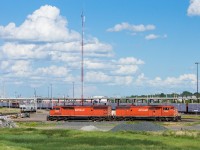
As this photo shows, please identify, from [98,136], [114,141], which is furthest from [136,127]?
[114,141]

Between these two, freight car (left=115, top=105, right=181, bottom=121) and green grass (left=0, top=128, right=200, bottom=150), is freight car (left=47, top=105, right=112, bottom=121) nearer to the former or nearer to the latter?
freight car (left=115, top=105, right=181, bottom=121)

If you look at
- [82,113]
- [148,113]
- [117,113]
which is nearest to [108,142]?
[148,113]

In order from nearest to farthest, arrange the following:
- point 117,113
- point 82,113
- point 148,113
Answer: point 148,113 < point 117,113 < point 82,113

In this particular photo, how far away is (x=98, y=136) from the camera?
54.2 m

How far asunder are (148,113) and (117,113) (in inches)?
288

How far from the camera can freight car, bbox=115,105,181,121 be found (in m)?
110

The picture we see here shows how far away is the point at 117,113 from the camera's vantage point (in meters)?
114

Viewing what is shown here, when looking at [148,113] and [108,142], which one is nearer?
[108,142]

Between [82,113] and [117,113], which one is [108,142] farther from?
[82,113]

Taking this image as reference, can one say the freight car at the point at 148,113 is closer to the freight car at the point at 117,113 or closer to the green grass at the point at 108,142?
the freight car at the point at 117,113

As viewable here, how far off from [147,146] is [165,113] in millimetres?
66436

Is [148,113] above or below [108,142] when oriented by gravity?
above

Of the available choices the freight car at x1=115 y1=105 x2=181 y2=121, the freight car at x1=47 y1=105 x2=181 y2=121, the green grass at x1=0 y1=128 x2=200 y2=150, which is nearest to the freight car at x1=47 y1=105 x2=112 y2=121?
the freight car at x1=47 y1=105 x2=181 y2=121

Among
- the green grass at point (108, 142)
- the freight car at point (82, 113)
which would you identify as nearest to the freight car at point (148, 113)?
the freight car at point (82, 113)
